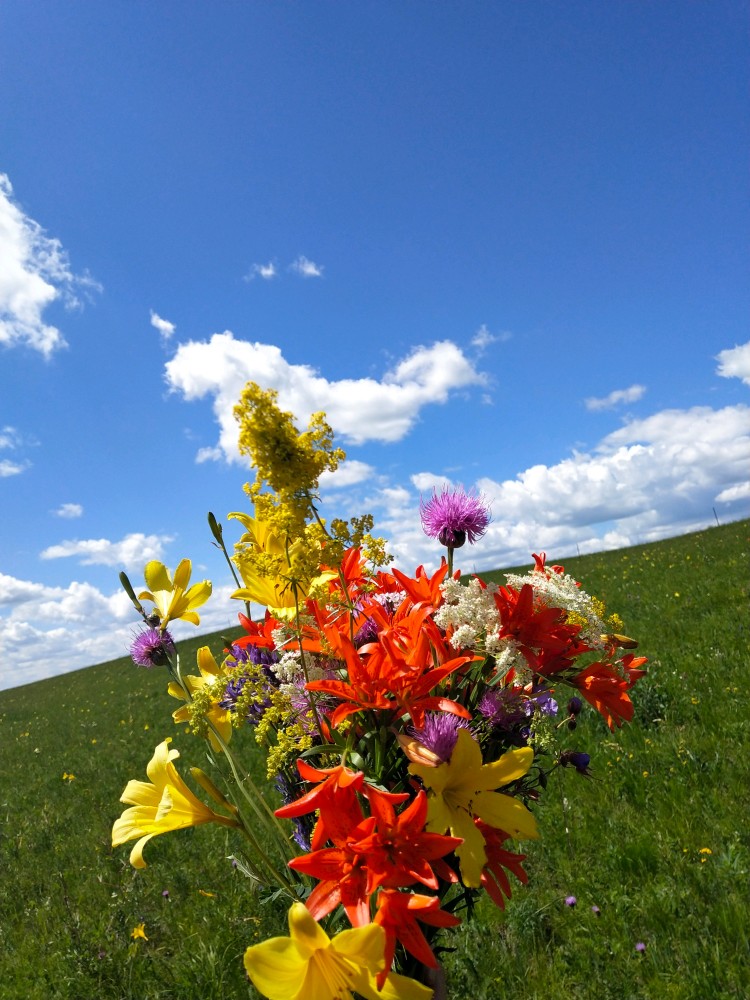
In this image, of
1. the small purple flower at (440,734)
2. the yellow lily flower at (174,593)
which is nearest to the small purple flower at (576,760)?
the small purple flower at (440,734)

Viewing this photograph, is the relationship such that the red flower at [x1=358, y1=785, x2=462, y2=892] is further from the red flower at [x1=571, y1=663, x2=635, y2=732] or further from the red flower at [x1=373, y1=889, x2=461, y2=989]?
the red flower at [x1=571, y1=663, x2=635, y2=732]

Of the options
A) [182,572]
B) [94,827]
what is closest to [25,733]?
[94,827]

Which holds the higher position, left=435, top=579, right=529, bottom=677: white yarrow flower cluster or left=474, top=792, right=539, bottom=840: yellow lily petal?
left=435, top=579, right=529, bottom=677: white yarrow flower cluster

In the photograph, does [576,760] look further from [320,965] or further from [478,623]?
[320,965]

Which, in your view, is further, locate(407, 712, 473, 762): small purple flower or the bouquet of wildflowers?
locate(407, 712, 473, 762): small purple flower

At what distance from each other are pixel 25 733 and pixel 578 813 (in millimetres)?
15209

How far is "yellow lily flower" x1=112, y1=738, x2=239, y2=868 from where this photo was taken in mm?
1232

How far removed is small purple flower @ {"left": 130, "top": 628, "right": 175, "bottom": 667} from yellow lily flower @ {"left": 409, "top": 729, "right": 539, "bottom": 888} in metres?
0.68

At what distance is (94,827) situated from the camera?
647 cm

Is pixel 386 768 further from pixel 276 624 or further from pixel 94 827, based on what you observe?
pixel 94 827

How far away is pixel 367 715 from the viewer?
119 centimetres

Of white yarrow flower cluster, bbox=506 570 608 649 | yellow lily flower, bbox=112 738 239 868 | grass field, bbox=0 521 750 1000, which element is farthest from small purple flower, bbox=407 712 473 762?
grass field, bbox=0 521 750 1000

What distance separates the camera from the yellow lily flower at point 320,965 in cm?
85

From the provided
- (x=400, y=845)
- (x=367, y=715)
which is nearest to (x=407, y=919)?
(x=400, y=845)
